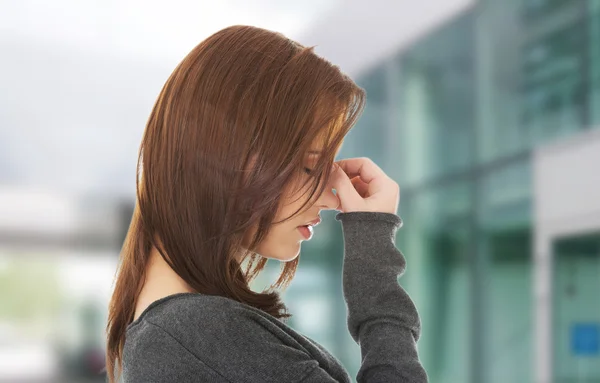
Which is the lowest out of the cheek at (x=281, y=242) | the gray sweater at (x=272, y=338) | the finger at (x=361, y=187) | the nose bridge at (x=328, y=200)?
the gray sweater at (x=272, y=338)

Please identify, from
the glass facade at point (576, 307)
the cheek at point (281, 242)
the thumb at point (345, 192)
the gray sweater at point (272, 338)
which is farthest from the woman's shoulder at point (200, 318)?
the glass facade at point (576, 307)

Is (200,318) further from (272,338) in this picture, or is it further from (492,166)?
(492,166)

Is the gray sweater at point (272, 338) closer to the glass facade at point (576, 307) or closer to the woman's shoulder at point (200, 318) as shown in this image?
the woman's shoulder at point (200, 318)

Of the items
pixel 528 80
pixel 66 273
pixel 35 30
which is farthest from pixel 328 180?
pixel 66 273

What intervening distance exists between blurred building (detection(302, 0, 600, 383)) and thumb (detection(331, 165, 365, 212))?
3.52 meters

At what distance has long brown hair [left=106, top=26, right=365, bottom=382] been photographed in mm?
949

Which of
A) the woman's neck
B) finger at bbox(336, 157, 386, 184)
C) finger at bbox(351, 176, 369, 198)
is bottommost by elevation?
the woman's neck

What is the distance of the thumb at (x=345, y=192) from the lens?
1091 millimetres

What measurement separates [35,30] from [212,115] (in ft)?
25.5

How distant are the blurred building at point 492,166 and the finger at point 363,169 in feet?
11.3

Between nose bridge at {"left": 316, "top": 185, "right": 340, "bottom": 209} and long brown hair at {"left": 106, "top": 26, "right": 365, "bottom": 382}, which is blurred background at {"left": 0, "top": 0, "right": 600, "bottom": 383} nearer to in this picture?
nose bridge at {"left": 316, "top": 185, "right": 340, "bottom": 209}

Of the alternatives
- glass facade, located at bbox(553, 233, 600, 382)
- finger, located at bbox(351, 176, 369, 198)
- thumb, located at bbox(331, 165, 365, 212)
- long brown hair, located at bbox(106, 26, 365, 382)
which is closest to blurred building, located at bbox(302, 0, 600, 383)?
glass facade, located at bbox(553, 233, 600, 382)

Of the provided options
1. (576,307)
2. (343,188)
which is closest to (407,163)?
(576,307)

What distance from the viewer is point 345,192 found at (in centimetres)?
110
